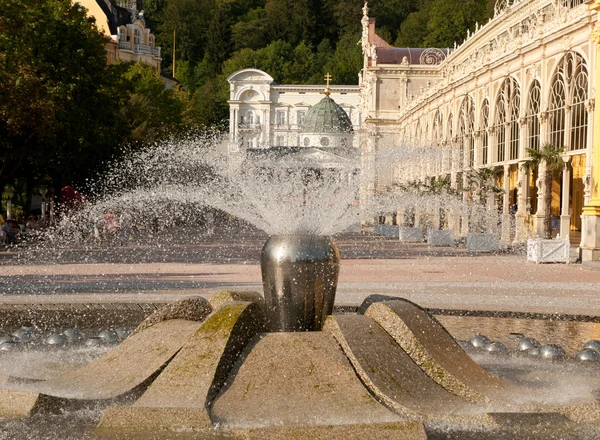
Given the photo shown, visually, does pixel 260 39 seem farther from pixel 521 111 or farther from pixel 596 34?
pixel 596 34

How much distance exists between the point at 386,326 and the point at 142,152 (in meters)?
54.6

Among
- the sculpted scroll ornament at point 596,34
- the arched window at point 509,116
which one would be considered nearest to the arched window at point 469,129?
the arched window at point 509,116

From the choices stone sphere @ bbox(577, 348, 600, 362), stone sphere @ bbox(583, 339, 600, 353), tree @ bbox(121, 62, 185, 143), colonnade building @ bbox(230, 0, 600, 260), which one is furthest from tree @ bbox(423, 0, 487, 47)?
stone sphere @ bbox(577, 348, 600, 362)

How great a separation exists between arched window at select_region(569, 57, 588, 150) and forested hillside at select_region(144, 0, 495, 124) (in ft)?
363

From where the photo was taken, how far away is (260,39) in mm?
164000

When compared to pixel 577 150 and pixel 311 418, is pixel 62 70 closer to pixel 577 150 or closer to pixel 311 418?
pixel 577 150

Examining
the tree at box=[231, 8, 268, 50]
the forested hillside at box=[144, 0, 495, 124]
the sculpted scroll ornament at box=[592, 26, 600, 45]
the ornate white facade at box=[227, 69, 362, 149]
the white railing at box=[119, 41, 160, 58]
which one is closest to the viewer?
the sculpted scroll ornament at box=[592, 26, 600, 45]

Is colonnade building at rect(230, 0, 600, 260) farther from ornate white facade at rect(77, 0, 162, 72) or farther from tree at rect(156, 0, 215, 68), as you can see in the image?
tree at rect(156, 0, 215, 68)

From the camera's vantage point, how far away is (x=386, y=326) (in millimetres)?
8914

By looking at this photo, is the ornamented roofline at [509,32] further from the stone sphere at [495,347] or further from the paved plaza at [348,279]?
the stone sphere at [495,347]

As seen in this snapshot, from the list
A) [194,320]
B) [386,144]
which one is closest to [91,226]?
[194,320]

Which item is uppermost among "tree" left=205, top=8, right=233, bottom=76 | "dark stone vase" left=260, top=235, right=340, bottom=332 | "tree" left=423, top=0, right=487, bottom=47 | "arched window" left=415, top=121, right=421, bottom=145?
"tree" left=205, top=8, right=233, bottom=76

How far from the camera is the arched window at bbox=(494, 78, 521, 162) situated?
44688mm

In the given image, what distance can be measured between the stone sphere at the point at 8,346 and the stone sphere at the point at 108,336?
1.04m
